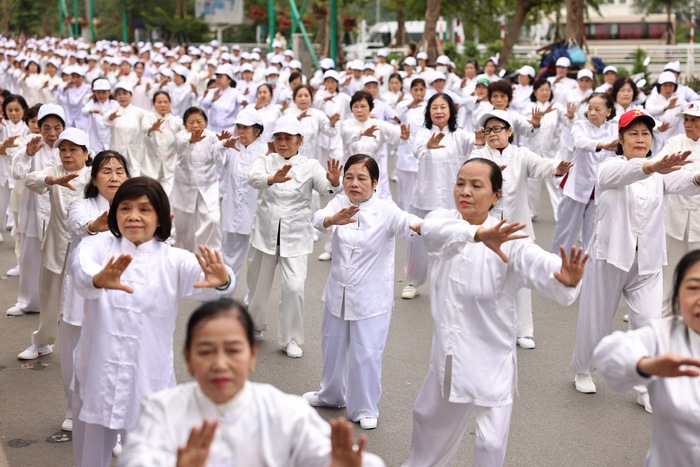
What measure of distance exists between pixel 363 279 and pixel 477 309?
5.35 feet

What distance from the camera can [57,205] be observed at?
666cm

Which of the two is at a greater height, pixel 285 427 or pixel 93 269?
pixel 93 269

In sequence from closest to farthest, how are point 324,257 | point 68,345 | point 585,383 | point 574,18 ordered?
point 68,345
point 585,383
point 324,257
point 574,18

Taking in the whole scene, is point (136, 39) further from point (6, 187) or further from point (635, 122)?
point (635, 122)

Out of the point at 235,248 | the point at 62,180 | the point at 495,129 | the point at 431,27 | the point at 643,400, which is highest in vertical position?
the point at 431,27

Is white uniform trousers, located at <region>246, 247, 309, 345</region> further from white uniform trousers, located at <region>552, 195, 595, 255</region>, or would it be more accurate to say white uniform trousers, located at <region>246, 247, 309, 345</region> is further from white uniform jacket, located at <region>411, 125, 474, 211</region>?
white uniform trousers, located at <region>552, 195, 595, 255</region>

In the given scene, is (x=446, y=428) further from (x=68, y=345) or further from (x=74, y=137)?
(x=74, y=137)

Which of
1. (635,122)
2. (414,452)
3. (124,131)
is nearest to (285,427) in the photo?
(414,452)

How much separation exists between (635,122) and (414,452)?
105 inches

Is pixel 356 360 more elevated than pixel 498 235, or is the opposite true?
pixel 498 235

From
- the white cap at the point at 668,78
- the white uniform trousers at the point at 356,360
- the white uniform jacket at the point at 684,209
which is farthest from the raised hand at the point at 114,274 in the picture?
the white cap at the point at 668,78

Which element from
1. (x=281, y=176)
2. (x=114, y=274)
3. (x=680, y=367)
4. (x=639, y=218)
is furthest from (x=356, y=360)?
(x=680, y=367)

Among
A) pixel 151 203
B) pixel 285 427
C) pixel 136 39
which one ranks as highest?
pixel 136 39

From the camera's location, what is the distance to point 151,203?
4199 millimetres
